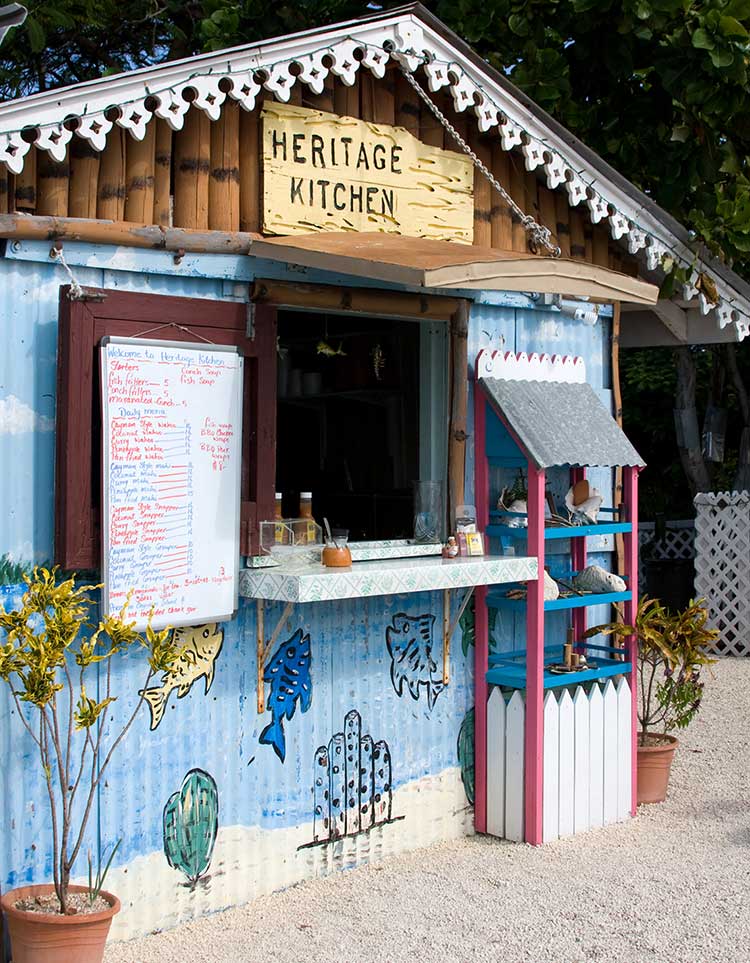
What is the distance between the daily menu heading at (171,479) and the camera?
4.69 m

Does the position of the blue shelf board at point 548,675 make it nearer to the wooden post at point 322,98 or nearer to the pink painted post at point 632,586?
the pink painted post at point 632,586

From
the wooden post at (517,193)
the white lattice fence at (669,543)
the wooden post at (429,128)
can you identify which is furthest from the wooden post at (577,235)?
the white lattice fence at (669,543)

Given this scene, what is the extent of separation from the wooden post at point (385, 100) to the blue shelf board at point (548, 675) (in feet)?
8.90

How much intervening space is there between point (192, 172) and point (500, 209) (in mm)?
1928

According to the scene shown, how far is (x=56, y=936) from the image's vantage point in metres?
4.12

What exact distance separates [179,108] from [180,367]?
3.31 ft

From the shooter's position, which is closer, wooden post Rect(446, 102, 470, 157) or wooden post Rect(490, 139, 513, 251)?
wooden post Rect(446, 102, 470, 157)

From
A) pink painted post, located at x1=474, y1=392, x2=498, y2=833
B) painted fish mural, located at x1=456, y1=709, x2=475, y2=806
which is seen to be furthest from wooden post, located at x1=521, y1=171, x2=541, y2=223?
painted fish mural, located at x1=456, y1=709, x2=475, y2=806

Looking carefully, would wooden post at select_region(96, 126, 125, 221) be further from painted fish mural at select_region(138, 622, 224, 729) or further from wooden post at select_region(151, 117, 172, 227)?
painted fish mural at select_region(138, 622, 224, 729)

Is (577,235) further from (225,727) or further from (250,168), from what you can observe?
(225,727)

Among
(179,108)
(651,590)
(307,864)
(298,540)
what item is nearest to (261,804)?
(307,864)

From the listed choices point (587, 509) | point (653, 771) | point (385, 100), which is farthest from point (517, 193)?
point (653, 771)

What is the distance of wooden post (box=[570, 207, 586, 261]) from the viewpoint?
6832 millimetres

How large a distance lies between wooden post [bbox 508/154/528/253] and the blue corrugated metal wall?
32 cm
